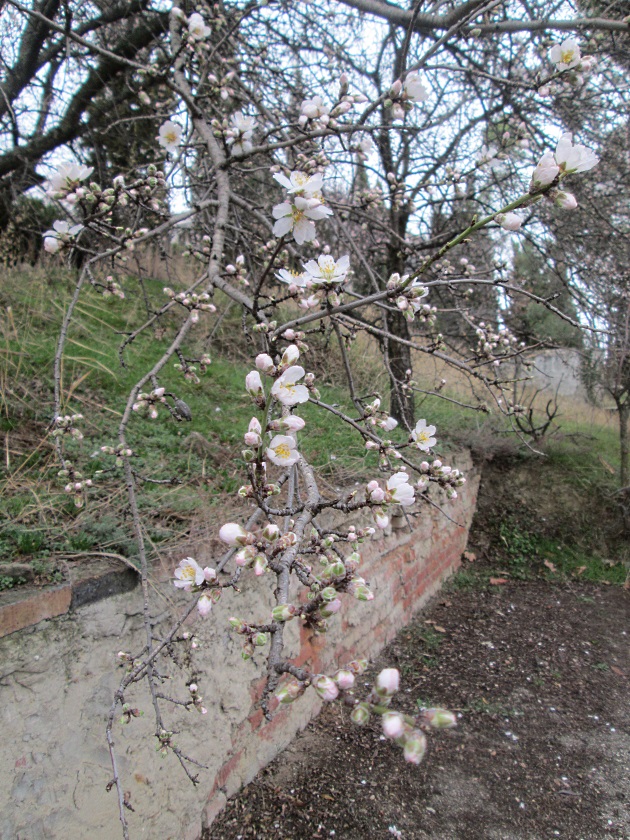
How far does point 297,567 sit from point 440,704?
85.6 inches

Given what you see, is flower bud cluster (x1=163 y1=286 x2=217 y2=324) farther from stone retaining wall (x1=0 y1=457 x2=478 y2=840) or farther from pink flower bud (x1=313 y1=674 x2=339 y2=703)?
pink flower bud (x1=313 y1=674 x2=339 y2=703)

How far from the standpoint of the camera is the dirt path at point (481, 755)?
6.97ft

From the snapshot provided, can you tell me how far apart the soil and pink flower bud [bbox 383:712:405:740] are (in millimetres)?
1785

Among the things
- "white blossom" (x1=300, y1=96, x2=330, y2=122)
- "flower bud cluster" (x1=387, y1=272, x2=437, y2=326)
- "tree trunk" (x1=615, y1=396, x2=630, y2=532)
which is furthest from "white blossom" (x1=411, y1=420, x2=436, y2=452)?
"tree trunk" (x1=615, y1=396, x2=630, y2=532)

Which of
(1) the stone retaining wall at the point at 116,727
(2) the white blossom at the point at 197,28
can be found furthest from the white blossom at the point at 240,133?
(1) the stone retaining wall at the point at 116,727

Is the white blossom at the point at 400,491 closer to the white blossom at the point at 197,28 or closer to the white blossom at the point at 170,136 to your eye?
the white blossom at the point at 170,136

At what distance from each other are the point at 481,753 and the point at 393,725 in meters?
2.28

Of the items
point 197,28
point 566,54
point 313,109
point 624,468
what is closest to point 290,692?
point 313,109

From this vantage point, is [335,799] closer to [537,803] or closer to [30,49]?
[537,803]

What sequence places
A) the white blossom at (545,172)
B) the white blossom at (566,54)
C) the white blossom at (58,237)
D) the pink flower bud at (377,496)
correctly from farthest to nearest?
1. the white blossom at (566,54)
2. the white blossom at (58,237)
3. the pink flower bud at (377,496)
4. the white blossom at (545,172)

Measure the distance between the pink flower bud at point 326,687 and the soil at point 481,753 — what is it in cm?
171

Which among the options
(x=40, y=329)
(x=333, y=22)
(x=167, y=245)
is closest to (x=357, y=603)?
(x=40, y=329)

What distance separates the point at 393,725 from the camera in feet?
2.29

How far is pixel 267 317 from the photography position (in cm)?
178
